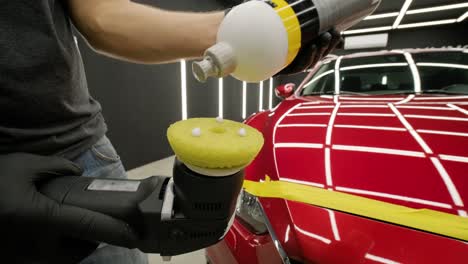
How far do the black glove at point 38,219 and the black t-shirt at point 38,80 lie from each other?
14 cm

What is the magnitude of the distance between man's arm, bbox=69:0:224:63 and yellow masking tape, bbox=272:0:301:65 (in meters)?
0.09

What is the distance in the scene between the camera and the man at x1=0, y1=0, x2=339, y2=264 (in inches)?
12.9

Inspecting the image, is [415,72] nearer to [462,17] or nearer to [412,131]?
[412,131]

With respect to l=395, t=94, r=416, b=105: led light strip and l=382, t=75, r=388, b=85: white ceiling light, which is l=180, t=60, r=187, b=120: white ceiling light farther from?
l=395, t=94, r=416, b=105: led light strip

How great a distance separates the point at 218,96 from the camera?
445cm

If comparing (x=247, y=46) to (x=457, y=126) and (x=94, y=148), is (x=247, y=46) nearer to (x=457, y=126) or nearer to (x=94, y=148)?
(x=94, y=148)

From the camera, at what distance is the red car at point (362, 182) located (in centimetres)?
61

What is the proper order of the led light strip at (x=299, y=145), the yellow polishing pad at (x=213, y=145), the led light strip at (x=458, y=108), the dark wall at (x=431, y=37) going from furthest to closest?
the dark wall at (x=431, y=37) < the led light strip at (x=458, y=108) < the led light strip at (x=299, y=145) < the yellow polishing pad at (x=213, y=145)

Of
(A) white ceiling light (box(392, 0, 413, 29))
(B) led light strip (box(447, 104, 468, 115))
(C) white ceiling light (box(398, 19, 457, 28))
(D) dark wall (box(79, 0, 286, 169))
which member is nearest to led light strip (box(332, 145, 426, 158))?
(B) led light strip (box(447, 104, 468, 115))

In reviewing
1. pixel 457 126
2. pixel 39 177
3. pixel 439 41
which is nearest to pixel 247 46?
pixel 39 177

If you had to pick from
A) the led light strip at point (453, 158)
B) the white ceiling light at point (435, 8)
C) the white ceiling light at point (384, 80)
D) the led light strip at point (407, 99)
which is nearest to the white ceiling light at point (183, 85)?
the white ceiling light at point (384, 80)

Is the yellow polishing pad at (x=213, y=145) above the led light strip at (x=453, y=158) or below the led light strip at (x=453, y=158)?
above

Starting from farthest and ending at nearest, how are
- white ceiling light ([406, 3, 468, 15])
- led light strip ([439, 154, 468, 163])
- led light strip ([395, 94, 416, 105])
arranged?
white ceiling light ([406, 3, 468, 15])
led light strip ([395, 94, 416, 105])
led light strip ([439, 154, 468, 163])

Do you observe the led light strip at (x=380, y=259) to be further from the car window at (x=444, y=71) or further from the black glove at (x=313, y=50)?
the car window at (x=444, y=71)
